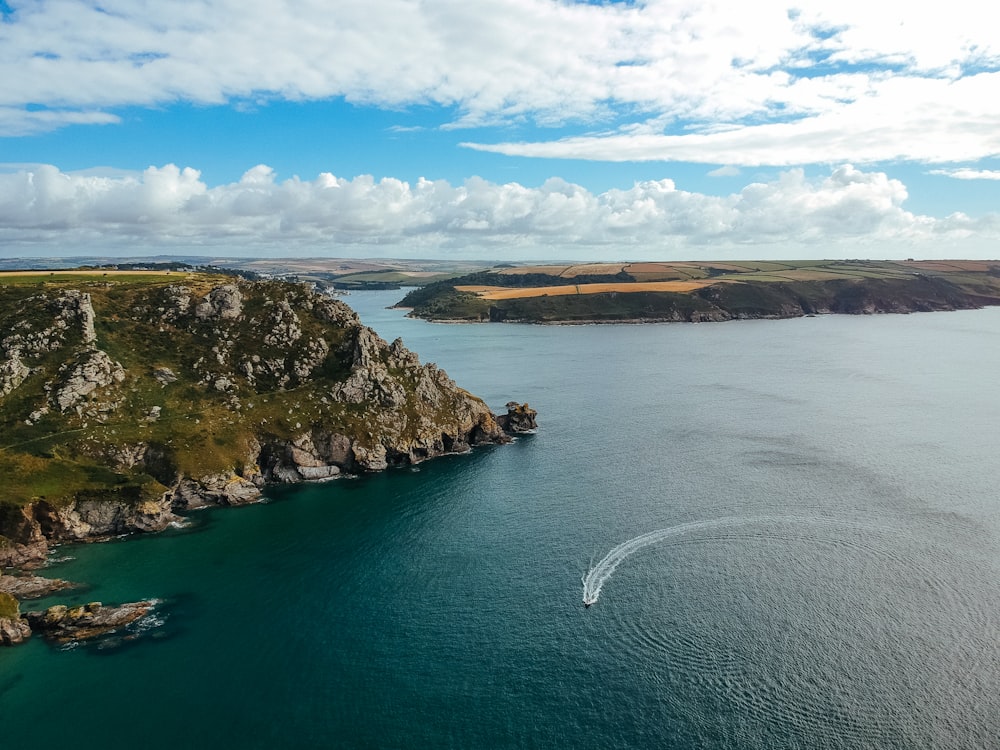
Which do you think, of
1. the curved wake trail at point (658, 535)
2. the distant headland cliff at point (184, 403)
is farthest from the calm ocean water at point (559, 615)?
the distant headland cliff at point (184, 403)

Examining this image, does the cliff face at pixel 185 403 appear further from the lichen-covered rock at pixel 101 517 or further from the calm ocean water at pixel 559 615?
the calm ocean water at pixel 559 615

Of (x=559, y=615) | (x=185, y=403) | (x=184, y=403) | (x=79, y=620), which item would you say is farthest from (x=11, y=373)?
(x=559, y=615)

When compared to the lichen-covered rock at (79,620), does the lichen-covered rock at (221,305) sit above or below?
above

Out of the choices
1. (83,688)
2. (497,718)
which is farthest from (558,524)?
(83,688)

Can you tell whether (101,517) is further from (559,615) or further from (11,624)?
(559,615)

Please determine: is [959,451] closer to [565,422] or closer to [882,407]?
[882,407]
